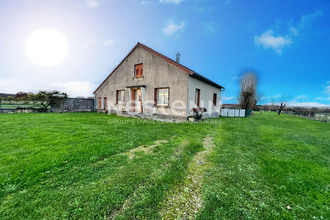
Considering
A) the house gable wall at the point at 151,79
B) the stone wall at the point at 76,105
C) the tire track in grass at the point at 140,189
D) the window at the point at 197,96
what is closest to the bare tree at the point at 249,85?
the window at the point at 197,96

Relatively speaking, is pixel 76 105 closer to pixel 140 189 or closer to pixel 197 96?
pixel 197 96

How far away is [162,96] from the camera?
1073 centimetres

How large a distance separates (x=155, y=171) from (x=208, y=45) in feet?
78.4

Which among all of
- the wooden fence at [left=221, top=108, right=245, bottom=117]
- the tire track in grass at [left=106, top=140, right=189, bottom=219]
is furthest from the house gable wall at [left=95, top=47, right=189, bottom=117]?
the wooden fence at [left=221, top=108, right=245, bottom=117]

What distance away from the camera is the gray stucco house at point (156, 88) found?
9609 mm

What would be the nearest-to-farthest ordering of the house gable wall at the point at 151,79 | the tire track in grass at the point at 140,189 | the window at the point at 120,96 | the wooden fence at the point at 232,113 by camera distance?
the tire track in grass at the point at 140,189 < the house gable wall at the point at 151,79 < the window at the point at 120,96 < the wooden fence at the point at 232,113

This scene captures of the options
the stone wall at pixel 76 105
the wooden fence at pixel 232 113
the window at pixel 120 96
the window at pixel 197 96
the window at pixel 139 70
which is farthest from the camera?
the wooden fence at pixel 232 113

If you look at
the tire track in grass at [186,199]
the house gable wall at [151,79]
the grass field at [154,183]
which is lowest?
the tire track in grass at [186,199]

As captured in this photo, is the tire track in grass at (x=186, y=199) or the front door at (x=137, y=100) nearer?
the tire track in grass at (x=186, y=199)

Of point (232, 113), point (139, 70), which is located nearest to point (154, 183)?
point (139, 70)

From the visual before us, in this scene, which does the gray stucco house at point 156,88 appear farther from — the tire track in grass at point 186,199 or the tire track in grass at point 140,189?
the tire track in grass at point 186,199

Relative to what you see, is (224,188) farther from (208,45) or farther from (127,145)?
(208,45)

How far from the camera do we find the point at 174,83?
9828 mm

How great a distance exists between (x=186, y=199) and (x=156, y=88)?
961 cm
